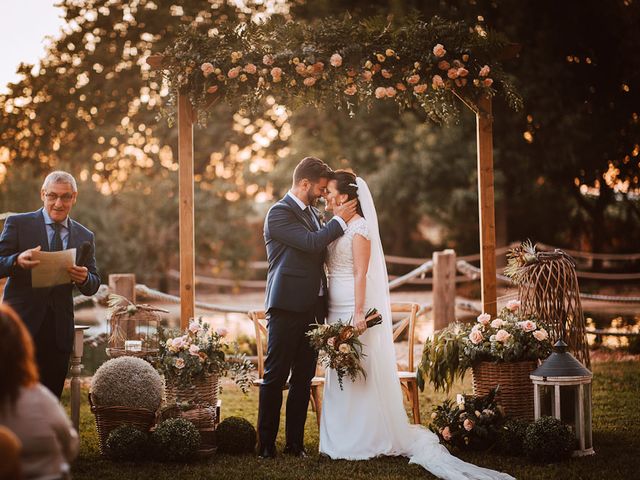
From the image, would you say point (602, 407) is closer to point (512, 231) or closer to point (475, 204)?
point (475, 204)

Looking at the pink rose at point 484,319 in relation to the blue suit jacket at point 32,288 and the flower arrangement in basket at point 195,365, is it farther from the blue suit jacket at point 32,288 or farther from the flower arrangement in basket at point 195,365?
the blue suit jacket at point 32,288

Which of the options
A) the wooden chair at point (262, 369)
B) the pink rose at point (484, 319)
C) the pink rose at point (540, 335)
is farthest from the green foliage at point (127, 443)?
the pink rose at point (540, 335)

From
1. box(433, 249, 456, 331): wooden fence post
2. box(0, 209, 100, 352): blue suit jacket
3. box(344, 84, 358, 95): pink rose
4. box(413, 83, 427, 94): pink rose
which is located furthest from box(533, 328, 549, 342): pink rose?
box(433, 249, 456, 331): wooden fence post

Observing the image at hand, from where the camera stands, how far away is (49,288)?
4.53 metres

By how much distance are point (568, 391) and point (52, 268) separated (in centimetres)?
318

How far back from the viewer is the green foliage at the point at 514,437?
494cm

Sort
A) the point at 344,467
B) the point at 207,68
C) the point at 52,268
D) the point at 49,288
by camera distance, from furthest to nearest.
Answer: the point at 207,68 < the point at 344,467 < the point at 49,288 < the point at 52,268

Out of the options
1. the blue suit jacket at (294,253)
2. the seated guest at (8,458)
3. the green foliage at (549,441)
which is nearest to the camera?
the seated guest at (8,458)

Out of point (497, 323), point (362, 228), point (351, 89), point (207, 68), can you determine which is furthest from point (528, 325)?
point (207, 68)

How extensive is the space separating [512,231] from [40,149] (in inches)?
408

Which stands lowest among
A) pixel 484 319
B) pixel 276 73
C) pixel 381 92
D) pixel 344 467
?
pixel 344 467

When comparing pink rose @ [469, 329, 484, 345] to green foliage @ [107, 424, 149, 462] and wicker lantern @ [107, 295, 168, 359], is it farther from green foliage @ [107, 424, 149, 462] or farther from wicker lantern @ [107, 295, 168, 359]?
green foliage @ [107, 424, 149, 462]

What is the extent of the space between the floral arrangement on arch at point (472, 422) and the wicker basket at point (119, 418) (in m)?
1.83

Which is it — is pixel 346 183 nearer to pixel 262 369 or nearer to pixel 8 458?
pixel 262 369
